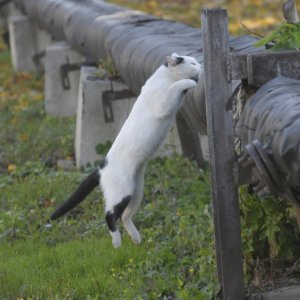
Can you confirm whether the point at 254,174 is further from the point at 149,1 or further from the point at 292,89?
the point at 149,1

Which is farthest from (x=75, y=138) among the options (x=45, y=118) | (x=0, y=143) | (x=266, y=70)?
(x=266, y=70)

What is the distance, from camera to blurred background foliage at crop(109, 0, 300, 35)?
15.8 metres

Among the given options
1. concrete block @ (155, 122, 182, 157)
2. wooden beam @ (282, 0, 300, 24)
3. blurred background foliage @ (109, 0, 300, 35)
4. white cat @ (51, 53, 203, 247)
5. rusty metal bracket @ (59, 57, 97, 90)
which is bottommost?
concrete block @ (155, 122, 182, 157)

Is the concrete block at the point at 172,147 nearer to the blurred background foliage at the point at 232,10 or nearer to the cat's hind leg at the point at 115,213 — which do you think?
the cat's hind leg at the point at 115,213

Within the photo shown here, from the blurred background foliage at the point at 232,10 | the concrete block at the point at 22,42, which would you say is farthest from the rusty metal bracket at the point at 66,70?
the blurred background foliage at the point at 232,10

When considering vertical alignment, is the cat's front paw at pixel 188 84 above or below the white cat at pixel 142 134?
above

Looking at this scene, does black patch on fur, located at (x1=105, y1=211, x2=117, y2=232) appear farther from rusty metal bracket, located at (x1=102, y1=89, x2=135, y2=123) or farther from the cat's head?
rusty metal bracket, located at (x1=102, y1=89, x2=135, y2=123)

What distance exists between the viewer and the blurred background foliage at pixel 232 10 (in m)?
15.8

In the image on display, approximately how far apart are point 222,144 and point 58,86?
22.0 ft

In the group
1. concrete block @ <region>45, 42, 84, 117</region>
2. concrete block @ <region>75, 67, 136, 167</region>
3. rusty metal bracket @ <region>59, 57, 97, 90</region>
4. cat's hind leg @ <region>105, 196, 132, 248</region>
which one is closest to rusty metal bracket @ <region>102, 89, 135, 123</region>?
concrete block @ <region>75, 67, 136, 167</region>

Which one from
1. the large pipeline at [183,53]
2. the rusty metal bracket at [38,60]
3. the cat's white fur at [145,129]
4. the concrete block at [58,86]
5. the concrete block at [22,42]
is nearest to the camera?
the large pipeline at [183,53]

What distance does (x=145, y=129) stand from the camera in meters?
5.72

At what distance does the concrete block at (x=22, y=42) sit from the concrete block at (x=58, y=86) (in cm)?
327

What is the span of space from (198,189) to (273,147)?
3.33 meters
